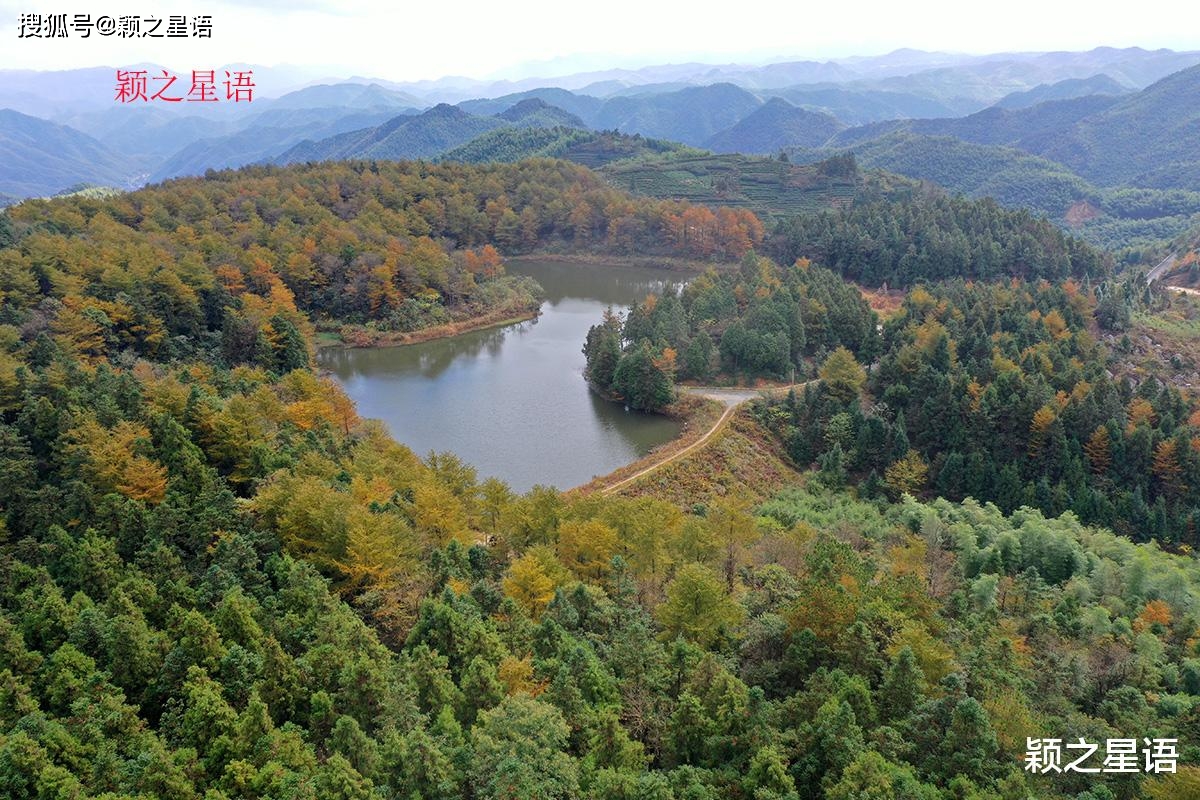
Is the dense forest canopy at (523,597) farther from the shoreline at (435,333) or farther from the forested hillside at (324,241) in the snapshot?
the shoreline at (435,333)

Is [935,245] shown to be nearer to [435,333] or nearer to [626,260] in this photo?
[626,260]

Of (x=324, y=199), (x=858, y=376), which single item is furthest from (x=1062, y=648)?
(x=324, y=199)

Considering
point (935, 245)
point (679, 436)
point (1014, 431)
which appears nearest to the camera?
point (1014, 431)

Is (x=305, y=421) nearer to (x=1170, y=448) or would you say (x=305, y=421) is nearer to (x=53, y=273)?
(x=53, y=273)

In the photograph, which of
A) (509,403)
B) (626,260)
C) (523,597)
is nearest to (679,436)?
(509,403)

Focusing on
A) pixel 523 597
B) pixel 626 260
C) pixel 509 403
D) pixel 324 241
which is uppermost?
pixel 324 241

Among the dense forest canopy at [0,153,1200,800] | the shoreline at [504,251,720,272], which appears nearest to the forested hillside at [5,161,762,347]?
the dense forest canopy at [0,153,1200,800]
